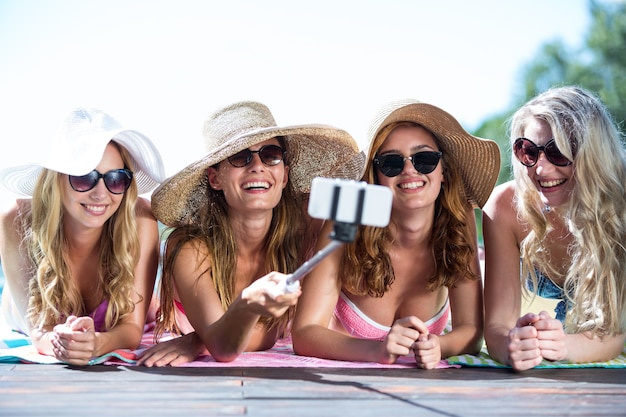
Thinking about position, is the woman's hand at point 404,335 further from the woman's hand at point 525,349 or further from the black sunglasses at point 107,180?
the black sunglasses at point 107,180

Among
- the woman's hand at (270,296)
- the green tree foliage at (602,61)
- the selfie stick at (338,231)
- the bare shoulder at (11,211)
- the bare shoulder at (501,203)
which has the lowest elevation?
the woman's hand at (270,296)

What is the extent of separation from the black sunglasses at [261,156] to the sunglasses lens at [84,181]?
2.17ft

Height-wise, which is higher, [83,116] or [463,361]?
[83,116]

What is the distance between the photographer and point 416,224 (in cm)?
415

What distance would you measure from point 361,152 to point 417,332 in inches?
42.4

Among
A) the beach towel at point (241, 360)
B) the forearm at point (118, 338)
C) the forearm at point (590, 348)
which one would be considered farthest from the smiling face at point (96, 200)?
the forearm at point (590, 348)

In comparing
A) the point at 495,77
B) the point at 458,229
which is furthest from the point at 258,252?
the point at 495,77

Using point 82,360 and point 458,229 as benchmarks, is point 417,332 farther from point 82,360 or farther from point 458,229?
point 82,360

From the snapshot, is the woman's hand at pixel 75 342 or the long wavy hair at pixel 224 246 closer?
the woman's hand at pixel 75 342

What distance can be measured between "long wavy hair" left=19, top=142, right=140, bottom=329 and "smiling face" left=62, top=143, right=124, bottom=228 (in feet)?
0.18

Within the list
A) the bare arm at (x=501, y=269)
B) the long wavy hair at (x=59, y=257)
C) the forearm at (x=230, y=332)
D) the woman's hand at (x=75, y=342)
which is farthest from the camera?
the long wavy hair at (x=59, y=257)

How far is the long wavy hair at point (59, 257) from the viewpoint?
3.97 metres

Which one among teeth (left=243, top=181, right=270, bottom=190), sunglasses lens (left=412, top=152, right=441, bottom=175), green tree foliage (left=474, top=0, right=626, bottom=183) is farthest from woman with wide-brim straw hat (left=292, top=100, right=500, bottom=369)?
green tree foliage (left=474, top=0, right=626, bottom=183)

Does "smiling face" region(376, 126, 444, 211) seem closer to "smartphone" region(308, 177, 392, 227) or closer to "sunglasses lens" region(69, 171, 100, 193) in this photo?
"sunglasses lens" region(69, 171, 100, 193)
